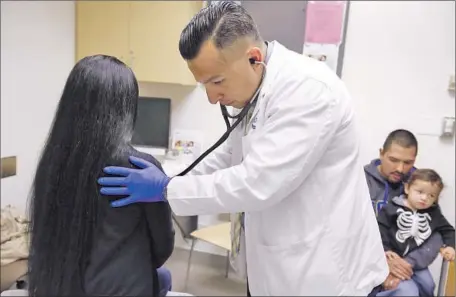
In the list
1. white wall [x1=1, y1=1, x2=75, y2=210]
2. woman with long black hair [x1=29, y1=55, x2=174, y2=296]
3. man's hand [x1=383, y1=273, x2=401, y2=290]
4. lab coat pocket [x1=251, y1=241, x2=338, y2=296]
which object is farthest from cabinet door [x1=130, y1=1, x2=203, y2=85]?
man's hand [x1=383, y1=273, x2=401, y2=290]

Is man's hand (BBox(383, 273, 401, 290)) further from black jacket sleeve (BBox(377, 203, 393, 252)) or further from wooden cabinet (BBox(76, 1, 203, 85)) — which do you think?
wooden cabinet (BBox(76, 1, 203, 85))

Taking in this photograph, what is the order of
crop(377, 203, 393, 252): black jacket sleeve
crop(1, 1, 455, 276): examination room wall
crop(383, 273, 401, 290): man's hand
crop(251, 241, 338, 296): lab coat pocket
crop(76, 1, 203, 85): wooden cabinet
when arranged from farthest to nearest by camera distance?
crop(1, 1, 455, 276): examination room wall, crop(76, 1, 203, 85): wooden cabinet, crop(383, 273, 401, 290): man's hand, crop(377, 203, 393, 252): black jacket sleeve, crop(251, 241, 338, 296): lab coat pocket

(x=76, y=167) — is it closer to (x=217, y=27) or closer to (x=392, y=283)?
(x=217, y=27)

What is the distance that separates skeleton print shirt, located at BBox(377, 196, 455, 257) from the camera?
1.05m

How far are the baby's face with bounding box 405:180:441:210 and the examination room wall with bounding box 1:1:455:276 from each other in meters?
0.58

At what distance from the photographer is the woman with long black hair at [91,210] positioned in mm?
758

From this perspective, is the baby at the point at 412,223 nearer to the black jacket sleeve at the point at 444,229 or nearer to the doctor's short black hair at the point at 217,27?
the black jacket sleeve at the point at 444,229

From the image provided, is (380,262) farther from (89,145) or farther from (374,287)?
(89,145)

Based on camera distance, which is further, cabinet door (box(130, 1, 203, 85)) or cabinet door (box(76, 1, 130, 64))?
cabinet door (box(76, 1, 130, 64))

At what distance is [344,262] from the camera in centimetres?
85

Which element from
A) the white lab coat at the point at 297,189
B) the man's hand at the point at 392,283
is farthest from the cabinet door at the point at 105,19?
the man's hand at the point at 392,283

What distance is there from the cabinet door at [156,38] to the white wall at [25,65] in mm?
280

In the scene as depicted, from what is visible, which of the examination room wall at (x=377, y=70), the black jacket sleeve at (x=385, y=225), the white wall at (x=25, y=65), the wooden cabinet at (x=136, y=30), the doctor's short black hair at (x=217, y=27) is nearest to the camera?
the doctor's short black hair at (x=217, y=27)

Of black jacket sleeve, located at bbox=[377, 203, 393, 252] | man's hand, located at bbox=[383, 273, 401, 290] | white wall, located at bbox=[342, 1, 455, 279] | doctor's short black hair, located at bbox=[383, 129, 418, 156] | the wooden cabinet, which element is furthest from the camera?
white wall, located at bbox=[342, 1, 455, 279]
